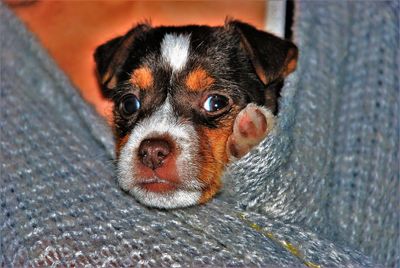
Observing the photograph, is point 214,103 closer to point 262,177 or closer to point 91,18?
point 262,177

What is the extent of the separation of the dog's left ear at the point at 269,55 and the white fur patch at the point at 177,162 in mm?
384

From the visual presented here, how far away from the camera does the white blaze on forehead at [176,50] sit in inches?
88.3

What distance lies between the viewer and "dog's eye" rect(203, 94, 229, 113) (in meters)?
2.20

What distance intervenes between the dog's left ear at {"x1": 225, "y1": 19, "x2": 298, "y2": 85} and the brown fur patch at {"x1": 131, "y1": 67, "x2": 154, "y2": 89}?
40 centimetres

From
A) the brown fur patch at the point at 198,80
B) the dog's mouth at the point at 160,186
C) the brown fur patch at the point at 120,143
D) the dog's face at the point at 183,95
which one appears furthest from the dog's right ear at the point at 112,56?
the dog's mouth at the point at 160,186

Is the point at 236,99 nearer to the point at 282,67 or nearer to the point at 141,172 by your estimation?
the point at 282,67

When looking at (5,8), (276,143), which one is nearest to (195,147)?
(276,143)

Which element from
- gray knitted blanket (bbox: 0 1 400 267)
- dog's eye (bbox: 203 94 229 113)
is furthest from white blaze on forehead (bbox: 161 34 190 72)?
gray knitted blanket (bbox: 0 1 400 267)

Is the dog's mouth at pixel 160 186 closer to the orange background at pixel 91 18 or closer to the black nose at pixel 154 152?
the black nose at pixel 154 152

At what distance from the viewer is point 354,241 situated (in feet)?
6.75

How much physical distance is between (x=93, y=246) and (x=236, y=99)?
0.84 meters

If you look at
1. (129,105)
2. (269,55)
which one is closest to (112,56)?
(129,105)

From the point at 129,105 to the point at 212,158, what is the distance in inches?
18.9

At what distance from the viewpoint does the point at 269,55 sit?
7.33 feet
